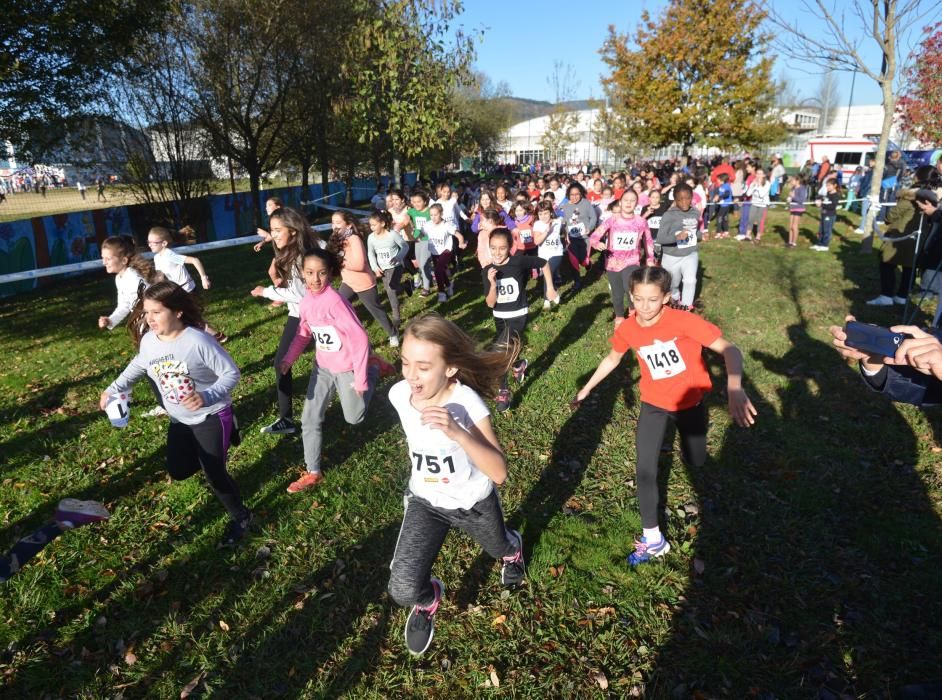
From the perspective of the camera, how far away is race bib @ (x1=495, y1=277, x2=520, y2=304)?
6383 mm

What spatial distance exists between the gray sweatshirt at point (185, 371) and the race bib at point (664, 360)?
3051 millimetres

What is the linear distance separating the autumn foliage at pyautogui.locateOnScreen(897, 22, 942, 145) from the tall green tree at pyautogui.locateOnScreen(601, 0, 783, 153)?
6.38 meters

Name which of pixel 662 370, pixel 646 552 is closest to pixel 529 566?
pixel 646 552

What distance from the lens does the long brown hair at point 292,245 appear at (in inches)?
233

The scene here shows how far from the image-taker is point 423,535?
3.19 m

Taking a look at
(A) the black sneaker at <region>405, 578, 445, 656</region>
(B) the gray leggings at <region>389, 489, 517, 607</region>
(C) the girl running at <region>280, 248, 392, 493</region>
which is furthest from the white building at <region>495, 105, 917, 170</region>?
(A) the black sneaker at <region>405, 578, 445, 656</region>

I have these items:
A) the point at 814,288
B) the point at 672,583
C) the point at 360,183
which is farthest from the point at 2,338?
the point at 360,183

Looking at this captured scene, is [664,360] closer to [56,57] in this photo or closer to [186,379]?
[186,379]

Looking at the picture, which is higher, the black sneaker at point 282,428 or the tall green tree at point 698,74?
the tall green tree at point 698,74

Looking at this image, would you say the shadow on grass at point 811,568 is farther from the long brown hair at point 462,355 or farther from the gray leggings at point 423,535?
the long brown hair at point 462,355

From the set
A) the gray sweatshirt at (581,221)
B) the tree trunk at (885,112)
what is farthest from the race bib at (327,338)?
the tree trunk at (885,112)

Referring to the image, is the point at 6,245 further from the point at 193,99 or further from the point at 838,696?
the point at 838,696

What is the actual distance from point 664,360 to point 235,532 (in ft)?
11.9

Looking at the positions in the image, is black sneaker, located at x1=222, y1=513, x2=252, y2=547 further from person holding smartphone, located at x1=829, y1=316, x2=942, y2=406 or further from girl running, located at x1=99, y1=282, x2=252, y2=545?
person holding smartphone, located at x1=829, y1=316, x2=942, y2=406
